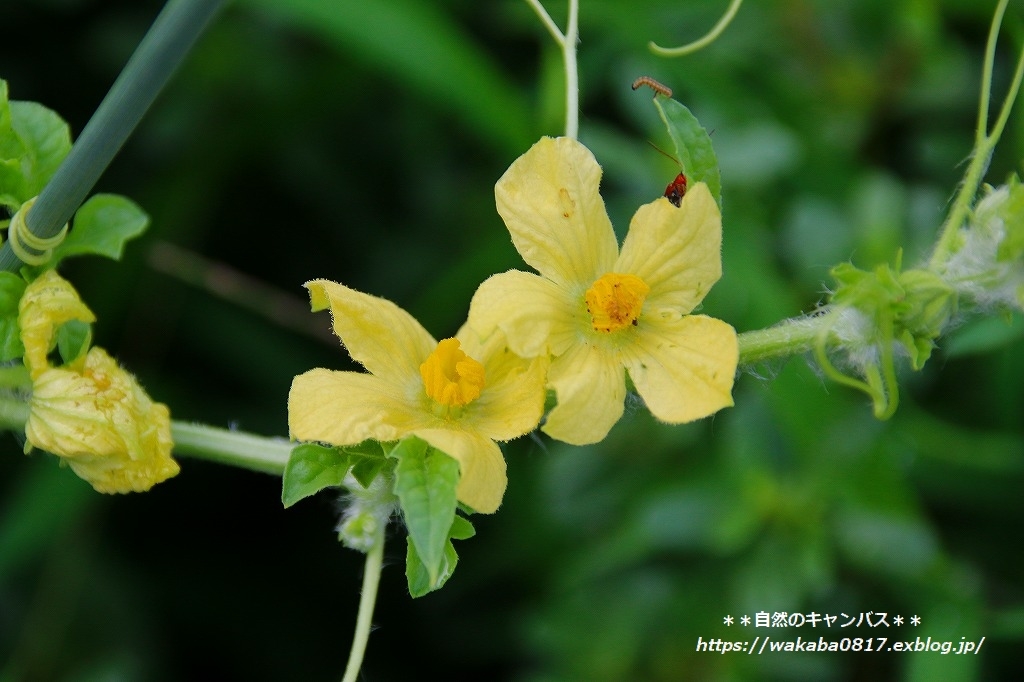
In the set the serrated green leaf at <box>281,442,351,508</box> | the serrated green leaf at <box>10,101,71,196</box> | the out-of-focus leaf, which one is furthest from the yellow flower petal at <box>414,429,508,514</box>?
the out-of-focus leaf

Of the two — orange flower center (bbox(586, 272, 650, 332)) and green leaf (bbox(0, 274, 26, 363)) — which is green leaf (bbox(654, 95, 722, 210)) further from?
green leaf (bbox(0, 274, 26, 363))

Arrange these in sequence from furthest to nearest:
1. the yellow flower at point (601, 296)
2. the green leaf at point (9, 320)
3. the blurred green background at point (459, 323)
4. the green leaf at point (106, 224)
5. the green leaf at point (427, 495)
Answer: the blurred green background at point (459, 323), the green leaf at point (106, 224), the green leaf at point (9, 320), the yellow flower at point (601, 296), the green leaf at point (427, 495)

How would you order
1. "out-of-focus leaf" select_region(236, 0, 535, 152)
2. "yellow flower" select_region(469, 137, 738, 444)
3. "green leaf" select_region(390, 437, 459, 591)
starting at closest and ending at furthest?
1. "green leaf" select_region(390, 437, 459, 591)
2. "yellow flower" select_region(469, 137, 738, 444)
3. "out-of-focus leaf" select_region(236, 0, 535, 152)

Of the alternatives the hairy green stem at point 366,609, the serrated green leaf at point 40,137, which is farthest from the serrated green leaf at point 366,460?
the serrated green leaf at point 40,137

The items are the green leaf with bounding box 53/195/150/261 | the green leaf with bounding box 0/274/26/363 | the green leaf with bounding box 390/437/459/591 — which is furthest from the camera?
the green leaf with bounding box 53/195/150/261

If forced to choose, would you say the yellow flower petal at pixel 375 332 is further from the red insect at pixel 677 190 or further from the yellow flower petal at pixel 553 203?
the red insect at pixel 677 190

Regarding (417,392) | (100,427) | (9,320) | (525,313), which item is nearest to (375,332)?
(417,392)
